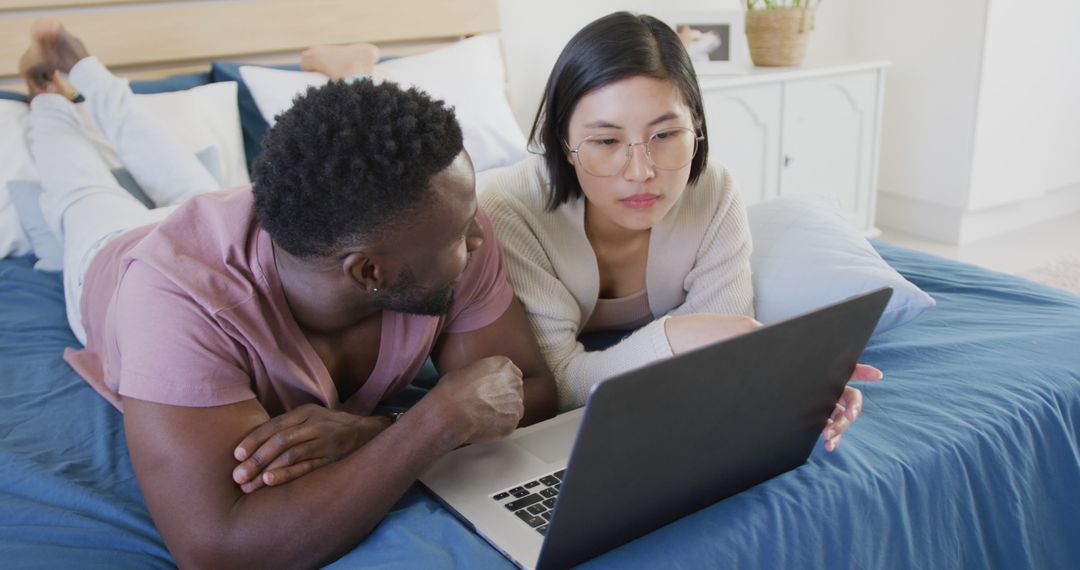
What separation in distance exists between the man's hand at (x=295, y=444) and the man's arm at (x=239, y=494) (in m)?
0.01

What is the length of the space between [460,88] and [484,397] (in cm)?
146

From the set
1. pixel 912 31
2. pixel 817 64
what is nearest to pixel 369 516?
pixel 817 64

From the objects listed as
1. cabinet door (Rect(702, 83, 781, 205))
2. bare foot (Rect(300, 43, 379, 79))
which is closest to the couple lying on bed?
bare foot (Rect(300, 43, 379, 79))

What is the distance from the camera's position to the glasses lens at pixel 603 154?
45.2 inches

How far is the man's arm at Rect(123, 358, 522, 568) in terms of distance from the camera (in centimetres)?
79

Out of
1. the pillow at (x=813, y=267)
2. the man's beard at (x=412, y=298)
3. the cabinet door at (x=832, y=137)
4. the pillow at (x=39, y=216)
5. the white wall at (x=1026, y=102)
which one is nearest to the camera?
the man's beard at (x=412, y=298)

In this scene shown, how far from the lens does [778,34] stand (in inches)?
112

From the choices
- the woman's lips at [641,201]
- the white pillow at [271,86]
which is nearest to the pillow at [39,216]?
the white pillow at [271,86]

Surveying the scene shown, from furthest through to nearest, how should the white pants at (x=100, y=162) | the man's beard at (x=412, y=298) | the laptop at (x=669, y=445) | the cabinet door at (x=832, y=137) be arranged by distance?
the cabinet door at (x=832, y=137)
the white pants at (x=100, y=162)
the man's beard at (x=412, y=298)
the laptop at (x=669, y=445)

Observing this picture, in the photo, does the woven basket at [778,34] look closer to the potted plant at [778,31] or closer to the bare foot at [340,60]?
the potted plant at [778,31]

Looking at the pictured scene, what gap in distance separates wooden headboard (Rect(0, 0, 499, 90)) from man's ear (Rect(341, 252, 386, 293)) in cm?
166

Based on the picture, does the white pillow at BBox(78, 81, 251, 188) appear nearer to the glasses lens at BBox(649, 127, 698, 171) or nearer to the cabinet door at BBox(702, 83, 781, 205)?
the glasses lens at BBox(649, 127, 698, 171)

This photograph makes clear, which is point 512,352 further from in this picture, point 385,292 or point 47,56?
point 47,56

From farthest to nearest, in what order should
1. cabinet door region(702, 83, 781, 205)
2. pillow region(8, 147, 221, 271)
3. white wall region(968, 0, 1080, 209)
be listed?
white wall region(968, 0, 1080, 209) < cabinet door region(702, 83, 781, 205) < pillow region(8, 147, 221, 271)
